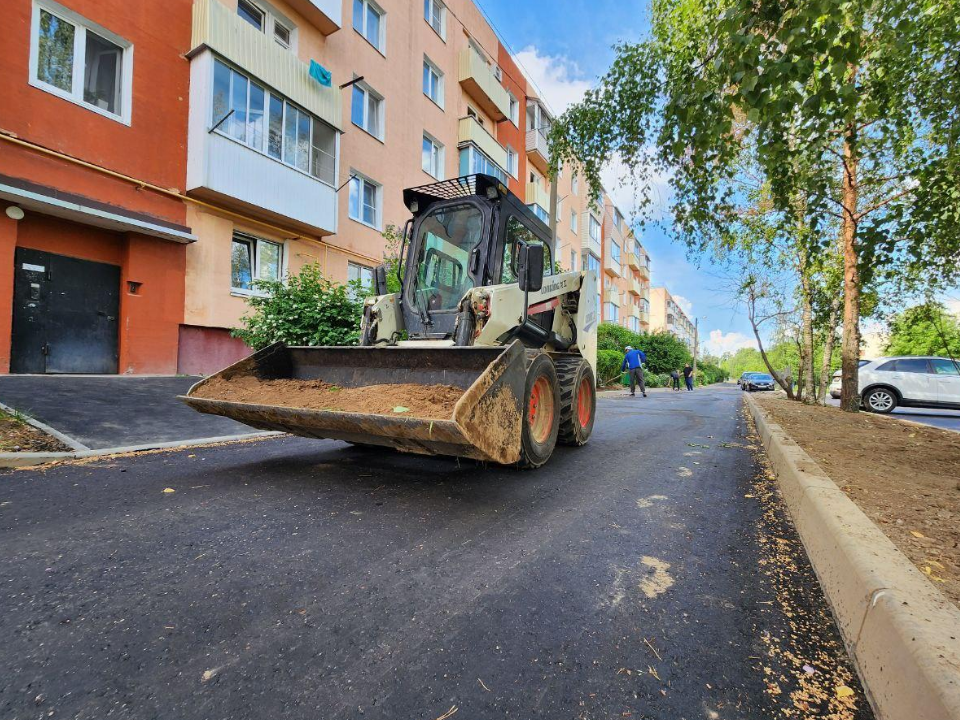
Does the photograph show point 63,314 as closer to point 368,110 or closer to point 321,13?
point 321,13

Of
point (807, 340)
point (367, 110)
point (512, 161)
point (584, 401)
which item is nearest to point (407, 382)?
point (584, 401)

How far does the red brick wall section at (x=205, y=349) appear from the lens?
10.5 metres

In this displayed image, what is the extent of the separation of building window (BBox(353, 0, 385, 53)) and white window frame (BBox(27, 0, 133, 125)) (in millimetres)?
7335

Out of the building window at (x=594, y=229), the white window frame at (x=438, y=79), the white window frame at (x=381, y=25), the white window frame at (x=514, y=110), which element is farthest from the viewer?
the building window at (x=594, y=229)

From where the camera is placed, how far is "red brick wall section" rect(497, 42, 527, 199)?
23.0 meters

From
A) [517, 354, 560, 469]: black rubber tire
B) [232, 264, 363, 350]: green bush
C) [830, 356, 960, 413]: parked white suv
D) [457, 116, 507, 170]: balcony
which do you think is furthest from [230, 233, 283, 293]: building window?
[830, 356, 960, 413]: parked white suv

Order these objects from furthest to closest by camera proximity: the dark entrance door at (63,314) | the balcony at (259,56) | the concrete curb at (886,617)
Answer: the balcony at (259,56) < the dark entrance door at (63,314) < the concrete curb at (886,617)

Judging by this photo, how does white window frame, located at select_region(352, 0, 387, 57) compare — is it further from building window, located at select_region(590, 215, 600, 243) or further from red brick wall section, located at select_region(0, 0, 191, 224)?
building window, located at select_region(590, 215, 600, 243)

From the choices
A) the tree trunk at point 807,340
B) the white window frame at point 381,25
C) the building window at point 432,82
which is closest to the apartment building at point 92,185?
the white window frame at point 381,25

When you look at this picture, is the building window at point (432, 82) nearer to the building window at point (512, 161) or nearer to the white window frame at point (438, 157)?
the white window frame at point (438, 157)

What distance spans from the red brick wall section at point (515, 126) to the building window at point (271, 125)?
1169cm

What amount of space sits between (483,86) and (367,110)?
690 cm

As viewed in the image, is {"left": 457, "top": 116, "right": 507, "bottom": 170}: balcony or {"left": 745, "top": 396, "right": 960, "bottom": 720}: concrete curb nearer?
{"left": 745, "top": 396, "right": 960, "bottom": 720}: concrete curb

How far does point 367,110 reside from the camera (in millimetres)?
15273
